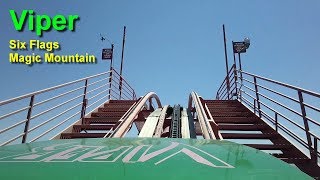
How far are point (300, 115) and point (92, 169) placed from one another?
491 centimetres

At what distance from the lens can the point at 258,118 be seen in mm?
10047

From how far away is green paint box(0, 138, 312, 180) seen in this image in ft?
9.15

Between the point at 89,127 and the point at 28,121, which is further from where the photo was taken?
the point at 89,127

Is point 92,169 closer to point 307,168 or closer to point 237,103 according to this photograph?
point 307,168

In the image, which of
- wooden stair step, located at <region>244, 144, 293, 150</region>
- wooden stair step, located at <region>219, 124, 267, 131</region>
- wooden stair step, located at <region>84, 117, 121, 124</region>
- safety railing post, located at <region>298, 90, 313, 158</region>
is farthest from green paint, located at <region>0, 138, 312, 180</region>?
wooden stair step, located at <region>84, 117, 121, 124</region>

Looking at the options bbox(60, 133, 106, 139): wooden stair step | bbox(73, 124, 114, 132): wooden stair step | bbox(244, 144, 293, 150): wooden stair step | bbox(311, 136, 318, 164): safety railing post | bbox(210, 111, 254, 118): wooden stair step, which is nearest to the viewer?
bbox(311, 136, 318, 164): safety railing post

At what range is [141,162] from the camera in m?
3.16

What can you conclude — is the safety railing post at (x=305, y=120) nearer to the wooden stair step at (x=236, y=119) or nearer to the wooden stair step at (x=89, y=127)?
the wooden stair step at (x=236, y=119)

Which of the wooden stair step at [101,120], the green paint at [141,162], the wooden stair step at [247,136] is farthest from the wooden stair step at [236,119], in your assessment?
the green paint at [141,162]

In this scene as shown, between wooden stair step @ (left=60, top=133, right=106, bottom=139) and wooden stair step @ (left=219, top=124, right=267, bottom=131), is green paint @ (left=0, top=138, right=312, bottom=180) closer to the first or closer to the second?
wooden stair step @ (left=60, top=133, right=106, bottom=139)

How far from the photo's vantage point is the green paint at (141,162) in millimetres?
2789

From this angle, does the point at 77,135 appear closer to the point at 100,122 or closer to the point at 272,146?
the point at 100,122

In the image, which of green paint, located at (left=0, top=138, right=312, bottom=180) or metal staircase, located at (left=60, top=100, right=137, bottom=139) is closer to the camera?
green paint, located at (left=0, top=138, right=312, bottom=180)

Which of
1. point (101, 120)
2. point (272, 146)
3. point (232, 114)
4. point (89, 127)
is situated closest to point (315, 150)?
point (272, 146)
